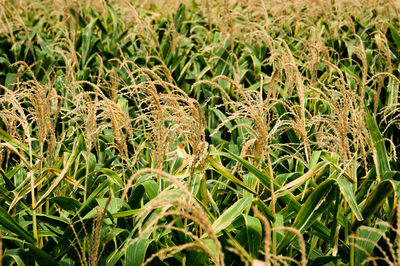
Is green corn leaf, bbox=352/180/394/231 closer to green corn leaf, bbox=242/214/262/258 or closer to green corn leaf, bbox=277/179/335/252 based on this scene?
green corn leaf, bbox=277/179/335/252

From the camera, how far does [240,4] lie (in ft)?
18.3

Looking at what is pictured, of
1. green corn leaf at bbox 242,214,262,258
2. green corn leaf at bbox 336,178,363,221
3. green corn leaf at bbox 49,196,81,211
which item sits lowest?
green corn leaf at bbox 49,196,81,211

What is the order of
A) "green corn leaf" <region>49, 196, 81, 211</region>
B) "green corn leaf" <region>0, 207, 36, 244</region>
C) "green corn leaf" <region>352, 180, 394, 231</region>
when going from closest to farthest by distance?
"green corn leaf" <region>352, 180, 394, 231</region> < "green corn leaf" <region>0, 207, 36, 244</region> < "green corn leaf" <region>49, 196, 81, 211</region>

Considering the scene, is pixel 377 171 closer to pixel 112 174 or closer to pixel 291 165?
pixel 291 165

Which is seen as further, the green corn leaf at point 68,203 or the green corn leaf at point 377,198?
the green corn leaf at point 68,203

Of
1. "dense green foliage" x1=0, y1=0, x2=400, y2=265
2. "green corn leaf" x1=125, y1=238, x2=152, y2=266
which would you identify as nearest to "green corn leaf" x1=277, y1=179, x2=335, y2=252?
"dense green foliage" x1=0, y1=0, x2=400, y2=265

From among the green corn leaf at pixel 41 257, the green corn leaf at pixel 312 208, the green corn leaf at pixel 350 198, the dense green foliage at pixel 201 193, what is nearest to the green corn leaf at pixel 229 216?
the dense green foliage at pixel 201 193

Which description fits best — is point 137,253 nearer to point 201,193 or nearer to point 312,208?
point 201,193

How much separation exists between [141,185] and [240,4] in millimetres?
4193

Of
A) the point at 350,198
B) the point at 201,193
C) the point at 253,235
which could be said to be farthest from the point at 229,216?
the point at 350,198

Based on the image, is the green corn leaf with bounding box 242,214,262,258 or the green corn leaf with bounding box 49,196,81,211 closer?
the green corn leaf with bounding box 242,214,262,258

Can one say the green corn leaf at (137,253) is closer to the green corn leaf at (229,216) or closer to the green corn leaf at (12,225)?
the green corn leaf at (229,216)

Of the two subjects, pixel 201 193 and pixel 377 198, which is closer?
pixel 377 198

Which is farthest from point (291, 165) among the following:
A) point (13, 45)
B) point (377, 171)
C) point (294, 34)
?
point (13, 45)
